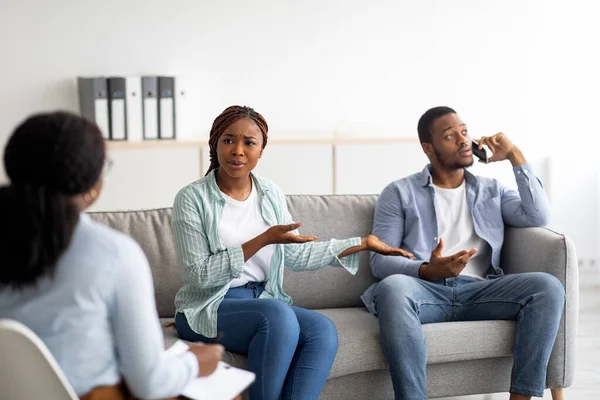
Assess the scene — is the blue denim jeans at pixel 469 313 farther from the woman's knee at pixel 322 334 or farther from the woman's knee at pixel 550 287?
the woman's knee at pixel 322 334

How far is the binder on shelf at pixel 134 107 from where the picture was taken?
452 centimetres

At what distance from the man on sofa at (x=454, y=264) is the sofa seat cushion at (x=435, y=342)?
0.05m

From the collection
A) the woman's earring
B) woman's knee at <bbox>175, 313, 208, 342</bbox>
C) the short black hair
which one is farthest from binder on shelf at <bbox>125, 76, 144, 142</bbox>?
the woman's earring

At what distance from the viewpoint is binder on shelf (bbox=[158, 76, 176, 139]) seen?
15.1 ft

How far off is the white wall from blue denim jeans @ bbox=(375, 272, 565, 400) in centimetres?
211

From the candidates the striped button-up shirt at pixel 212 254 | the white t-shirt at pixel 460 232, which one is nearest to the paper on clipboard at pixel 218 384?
the striped button-up shirt at pixel 212 254

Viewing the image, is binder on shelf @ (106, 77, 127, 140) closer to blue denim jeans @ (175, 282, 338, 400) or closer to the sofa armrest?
blue denim jeans @ (175, 282, 338, 400)

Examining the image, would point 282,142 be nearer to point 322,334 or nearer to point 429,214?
point 429,214

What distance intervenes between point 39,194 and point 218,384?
52 centimetres

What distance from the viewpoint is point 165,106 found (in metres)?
4.61

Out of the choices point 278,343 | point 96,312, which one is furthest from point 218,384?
point 278,343

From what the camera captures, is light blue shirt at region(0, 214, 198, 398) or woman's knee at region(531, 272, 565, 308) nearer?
light blue shirt at region(0, 214, 198, 398)

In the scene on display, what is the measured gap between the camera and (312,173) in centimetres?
484

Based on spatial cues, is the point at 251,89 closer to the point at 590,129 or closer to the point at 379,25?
the point at 379,25
